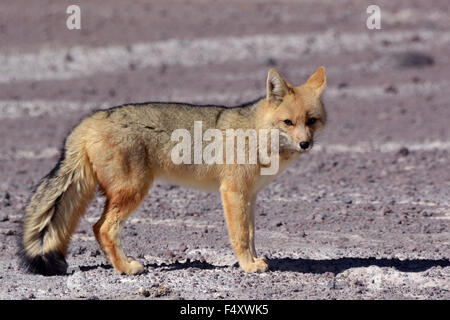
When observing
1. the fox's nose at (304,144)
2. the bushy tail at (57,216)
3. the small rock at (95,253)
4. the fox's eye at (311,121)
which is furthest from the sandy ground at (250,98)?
the fox's eye at (311,121)

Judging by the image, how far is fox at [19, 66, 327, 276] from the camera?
6.80 meters

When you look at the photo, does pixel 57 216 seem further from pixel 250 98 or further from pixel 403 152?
pixel 250 98

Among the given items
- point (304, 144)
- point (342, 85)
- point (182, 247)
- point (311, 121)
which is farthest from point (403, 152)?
point (304, 144)

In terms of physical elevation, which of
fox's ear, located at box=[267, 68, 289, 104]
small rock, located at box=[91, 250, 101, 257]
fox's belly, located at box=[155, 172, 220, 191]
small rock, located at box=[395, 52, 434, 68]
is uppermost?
small rock, located at box=[395, 52, 434, 68]

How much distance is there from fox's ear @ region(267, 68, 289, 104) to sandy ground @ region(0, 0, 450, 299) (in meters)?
1.49

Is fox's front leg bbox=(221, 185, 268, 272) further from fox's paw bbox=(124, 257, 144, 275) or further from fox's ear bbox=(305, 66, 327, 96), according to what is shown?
fox's ear bbox=(305, 66, 327, 96)

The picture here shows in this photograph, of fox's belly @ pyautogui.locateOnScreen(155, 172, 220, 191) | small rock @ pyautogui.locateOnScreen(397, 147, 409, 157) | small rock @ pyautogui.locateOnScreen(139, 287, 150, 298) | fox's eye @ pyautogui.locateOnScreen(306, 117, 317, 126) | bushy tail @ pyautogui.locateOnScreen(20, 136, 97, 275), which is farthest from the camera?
small rock @ pyautogui.locateOnScreen(397, 147, 409, 157)

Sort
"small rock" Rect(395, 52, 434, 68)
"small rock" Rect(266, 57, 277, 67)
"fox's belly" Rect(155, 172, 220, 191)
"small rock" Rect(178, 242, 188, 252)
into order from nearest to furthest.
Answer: "fox's belly" Rect(155, 172, 220, 191) → "small rock" Rect(178, 242, 188, 252) → "small rock" Rect(395, 52, 434, 68) → "small rock" Rect(266, 57, 277, 67)

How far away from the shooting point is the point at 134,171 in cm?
679

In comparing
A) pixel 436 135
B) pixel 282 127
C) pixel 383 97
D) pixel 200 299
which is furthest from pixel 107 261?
pixel 383 97

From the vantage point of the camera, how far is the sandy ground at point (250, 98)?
697cm

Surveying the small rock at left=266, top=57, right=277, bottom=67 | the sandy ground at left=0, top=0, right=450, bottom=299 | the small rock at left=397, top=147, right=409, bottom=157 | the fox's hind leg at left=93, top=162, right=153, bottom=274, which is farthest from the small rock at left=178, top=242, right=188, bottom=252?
the small rock at left=266, top=57, right=277, bottom=67

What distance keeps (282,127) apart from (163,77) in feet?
34.6

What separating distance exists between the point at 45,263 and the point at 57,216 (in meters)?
0.40
